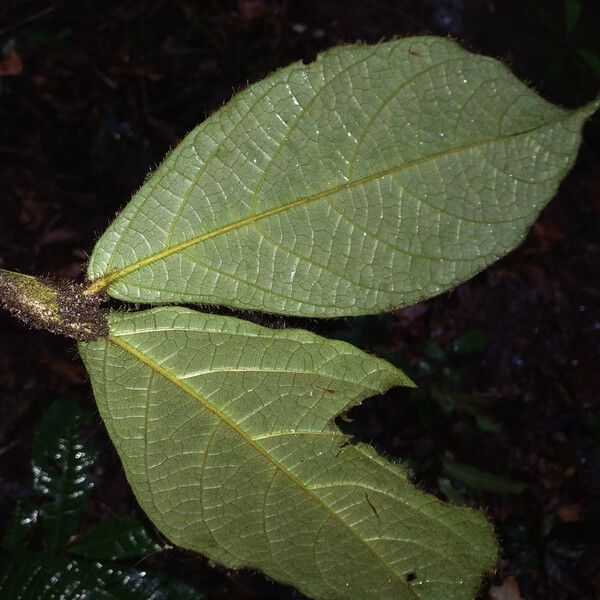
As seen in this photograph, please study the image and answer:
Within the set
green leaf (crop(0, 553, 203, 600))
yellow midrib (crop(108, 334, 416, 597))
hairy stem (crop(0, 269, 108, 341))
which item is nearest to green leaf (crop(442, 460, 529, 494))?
green leaf (crop(0, 553, 203, 600))

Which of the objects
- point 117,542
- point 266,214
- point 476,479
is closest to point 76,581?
point 117,542

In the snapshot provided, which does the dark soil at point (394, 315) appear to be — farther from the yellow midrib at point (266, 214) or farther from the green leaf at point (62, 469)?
the yellow midrib at point (266, 214)

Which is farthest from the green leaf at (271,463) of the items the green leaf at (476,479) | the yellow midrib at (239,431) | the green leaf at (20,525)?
the green leaf at (476,479)

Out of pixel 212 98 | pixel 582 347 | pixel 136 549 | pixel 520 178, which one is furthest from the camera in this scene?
pixel 582 347

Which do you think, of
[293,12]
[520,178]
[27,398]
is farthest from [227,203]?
[293,12]

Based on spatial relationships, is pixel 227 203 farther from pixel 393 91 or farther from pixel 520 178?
pixel 520 178

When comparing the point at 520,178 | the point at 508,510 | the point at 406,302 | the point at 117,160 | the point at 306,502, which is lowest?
the point at 508,510
